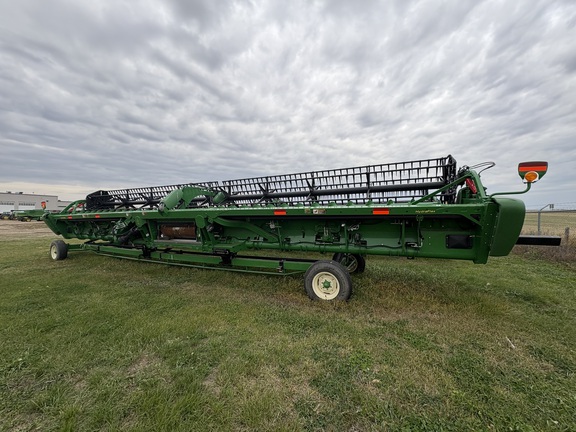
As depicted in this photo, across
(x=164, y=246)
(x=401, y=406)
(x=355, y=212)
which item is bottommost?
(x=401, y=406)

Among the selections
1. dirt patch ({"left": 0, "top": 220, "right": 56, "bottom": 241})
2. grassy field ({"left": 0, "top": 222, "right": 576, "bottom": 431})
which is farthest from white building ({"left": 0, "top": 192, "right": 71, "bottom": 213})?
grassy field ({"left": 0, "top": 222, "right": 576, "bottom": 431})

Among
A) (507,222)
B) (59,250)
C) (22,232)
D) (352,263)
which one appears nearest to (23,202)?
(22,232)

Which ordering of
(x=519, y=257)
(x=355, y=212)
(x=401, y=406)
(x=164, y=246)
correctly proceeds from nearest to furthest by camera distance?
1. (x=401, y=406)
2. (x=355, y=212)
3. (x=164, y=246)
4. (x=519, y=257)

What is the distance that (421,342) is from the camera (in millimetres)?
2760

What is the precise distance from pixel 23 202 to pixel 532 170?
261 feet

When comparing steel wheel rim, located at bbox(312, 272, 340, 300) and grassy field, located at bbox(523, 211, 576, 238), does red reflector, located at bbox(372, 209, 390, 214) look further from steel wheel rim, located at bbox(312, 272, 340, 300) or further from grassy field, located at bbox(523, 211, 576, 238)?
grassy field, located at bbox(523, 211, 576, 238)

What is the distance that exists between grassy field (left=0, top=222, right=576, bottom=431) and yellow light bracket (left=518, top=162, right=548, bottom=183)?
5.69ft

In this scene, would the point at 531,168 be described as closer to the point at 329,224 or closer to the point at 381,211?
the point at 381,211

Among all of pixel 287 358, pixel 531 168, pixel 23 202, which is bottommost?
pixel 287 358

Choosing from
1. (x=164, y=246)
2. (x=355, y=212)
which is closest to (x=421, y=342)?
(x=355, y=212)

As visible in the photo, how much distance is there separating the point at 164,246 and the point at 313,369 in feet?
14.7

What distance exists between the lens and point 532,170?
280 cm

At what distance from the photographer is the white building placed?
52.9 meters

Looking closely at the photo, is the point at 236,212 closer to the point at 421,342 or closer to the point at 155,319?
the point at 155,319
